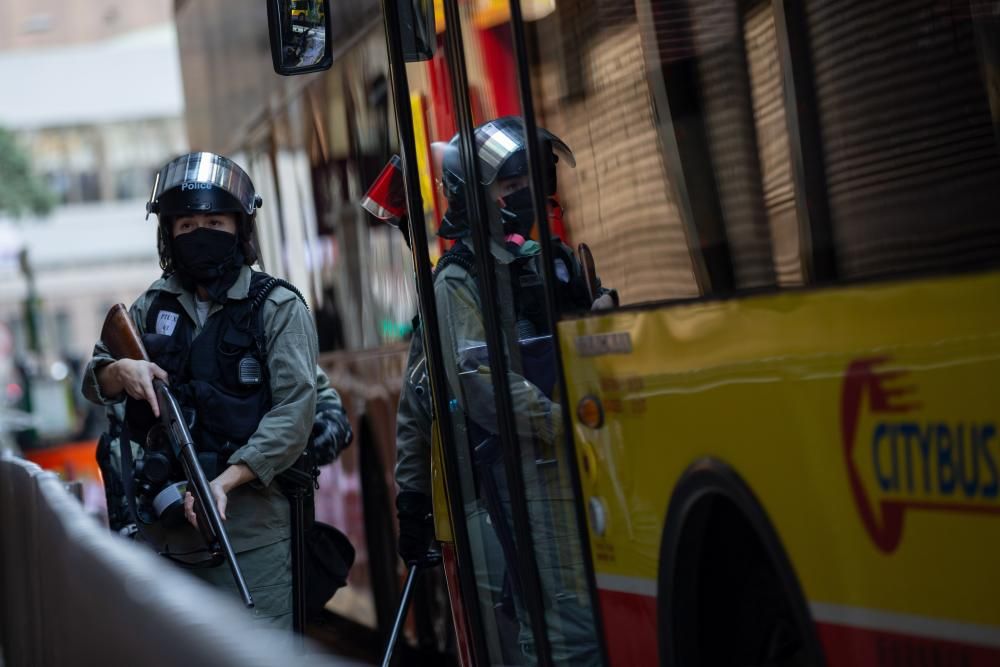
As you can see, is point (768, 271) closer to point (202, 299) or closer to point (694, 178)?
point (694, 178)

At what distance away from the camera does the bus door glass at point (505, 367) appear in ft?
14.7

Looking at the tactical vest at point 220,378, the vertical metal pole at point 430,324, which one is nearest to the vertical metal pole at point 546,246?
the vertical metal pole at point 430,324

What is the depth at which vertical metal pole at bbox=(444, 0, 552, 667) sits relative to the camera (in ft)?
15.6

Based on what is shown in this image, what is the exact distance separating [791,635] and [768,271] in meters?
0.76

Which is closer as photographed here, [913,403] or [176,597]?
[176,597]

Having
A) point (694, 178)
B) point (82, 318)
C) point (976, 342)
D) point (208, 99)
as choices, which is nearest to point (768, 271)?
point (694, 178)

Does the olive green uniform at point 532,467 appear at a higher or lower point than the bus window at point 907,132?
lower

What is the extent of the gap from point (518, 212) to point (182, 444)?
135cm

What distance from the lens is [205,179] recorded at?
18.1 ft

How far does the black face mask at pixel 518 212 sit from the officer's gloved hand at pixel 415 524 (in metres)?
1.46

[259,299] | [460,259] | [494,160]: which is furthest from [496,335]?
[259,299]

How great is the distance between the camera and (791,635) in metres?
3.60

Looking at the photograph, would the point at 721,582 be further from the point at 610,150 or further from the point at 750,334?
the point at 610,150

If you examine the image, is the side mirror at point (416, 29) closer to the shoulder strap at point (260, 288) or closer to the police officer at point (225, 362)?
the police officer at point (225, 362)
